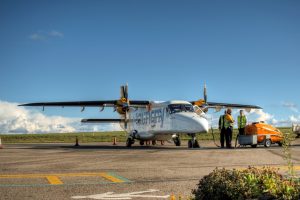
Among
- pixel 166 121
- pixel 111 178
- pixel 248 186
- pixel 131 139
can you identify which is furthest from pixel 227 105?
pixel 248 186

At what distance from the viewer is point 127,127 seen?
115 ft

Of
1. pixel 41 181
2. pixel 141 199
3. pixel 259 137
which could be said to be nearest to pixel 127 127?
pixel 259 137

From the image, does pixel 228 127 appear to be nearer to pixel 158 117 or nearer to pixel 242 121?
pixel 242 121

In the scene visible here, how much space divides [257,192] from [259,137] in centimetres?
1868

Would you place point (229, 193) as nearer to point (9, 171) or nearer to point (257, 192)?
point (257, 192)

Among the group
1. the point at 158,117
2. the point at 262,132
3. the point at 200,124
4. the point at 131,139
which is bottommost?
the point at 131,139

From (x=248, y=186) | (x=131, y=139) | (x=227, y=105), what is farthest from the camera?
(x=227, y=105)

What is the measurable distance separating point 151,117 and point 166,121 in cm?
315

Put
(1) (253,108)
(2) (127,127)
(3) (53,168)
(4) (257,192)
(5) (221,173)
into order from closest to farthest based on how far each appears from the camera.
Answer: (4) (257,192)
(5) (221,173)
(3) (53,168)
(2) (127,127)
(1) (253,108)

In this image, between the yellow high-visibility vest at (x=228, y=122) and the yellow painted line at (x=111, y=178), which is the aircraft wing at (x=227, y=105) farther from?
the yellow painted line at (x=111, y=178)

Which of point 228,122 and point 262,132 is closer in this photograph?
point 262,132

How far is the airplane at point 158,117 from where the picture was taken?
76.8ft

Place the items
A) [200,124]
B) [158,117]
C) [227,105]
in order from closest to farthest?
[200,124] → [158,117] → [227,105]

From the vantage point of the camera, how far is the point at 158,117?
2675cm
